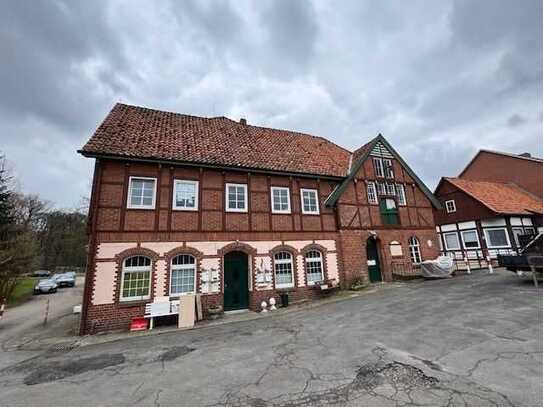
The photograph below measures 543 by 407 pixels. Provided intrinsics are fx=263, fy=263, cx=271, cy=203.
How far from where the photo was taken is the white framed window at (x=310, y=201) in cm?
1445

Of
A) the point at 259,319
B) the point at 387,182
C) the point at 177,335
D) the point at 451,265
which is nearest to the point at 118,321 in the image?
the point at 177,335

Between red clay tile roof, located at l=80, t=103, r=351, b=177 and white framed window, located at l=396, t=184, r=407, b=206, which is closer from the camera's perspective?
red clay tile roof, located at l=80, t=103, r=351, b=177

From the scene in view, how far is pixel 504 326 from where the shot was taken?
21.7 ft

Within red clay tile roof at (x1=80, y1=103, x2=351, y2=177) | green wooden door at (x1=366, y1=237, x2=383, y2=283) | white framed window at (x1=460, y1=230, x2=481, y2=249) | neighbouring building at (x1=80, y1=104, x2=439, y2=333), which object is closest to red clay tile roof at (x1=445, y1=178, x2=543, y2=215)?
white framed window at (x1=460, y1=230, x2=481, y2=249)

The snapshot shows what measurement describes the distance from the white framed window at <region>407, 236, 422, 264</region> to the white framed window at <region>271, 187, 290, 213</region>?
27.9ft

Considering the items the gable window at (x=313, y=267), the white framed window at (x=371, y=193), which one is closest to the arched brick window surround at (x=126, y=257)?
the gable window at (x=313, y=267)

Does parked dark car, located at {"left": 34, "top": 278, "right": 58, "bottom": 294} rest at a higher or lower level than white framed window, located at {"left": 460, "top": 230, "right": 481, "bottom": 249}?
lower

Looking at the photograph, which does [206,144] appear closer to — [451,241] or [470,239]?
[470,239]

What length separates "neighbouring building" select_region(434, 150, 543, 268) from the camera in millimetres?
20562

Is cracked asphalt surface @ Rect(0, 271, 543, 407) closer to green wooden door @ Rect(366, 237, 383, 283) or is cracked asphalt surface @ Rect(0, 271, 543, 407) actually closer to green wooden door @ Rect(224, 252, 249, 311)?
green wooden door @ Rect(224, 252, 249, 311)

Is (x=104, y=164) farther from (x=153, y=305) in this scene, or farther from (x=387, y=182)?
(x=387, y=182)

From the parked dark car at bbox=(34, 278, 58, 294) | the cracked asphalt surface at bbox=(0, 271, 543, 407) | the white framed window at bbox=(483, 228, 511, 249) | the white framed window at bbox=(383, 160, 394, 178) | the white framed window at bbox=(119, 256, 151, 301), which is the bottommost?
the cracked asphalt surface at bbox=(0, 271, 543, 407)

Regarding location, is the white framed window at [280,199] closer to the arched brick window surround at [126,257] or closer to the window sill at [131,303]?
the arched brick window surround at [126,257]

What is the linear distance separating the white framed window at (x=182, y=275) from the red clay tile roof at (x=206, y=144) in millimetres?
4470
